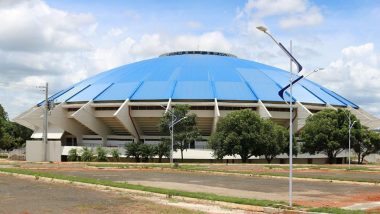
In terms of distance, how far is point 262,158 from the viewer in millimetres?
73812

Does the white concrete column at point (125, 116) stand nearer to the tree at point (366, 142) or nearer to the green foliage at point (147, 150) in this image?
the green foliage at point (147, 150)

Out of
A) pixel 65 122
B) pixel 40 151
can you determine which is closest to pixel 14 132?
pixel 65 122

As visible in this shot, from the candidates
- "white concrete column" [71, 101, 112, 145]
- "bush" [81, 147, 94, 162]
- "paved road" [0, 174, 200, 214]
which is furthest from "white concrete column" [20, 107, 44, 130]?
"paved road" [0, 174, 200, 214]

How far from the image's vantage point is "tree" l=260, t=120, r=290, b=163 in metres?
62.9

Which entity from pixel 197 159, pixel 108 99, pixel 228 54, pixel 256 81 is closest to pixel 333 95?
pixel 256 81

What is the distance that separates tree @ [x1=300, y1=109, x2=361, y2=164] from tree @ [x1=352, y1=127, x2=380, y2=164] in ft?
4.90

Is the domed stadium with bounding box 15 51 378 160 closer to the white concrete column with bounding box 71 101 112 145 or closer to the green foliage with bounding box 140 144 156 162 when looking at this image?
the white concrete column with bounding box 71 101 112 145

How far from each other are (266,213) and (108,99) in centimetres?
6300

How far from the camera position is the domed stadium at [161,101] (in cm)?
7500

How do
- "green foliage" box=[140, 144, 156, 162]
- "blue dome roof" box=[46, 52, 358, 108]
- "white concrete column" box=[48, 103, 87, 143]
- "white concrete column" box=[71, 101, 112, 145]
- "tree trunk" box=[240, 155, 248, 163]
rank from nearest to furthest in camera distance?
"tree trunk" box=[240, 155, 248, 163] < "green foliage" box=[140, 144, 156, 162] < "white concrete column" box=[71, 101, 112, 145] < "blue dome roof" box=[46, 52, 358, 108] < "white concrete column" box=[48, 103, 87, 143]

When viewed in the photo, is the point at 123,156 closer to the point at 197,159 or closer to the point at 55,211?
the point at 197,159

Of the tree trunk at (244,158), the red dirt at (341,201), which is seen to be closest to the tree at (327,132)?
the tree trunk at (244,158)

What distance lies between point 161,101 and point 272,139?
64.7 ft

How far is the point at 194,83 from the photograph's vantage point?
264 ft
